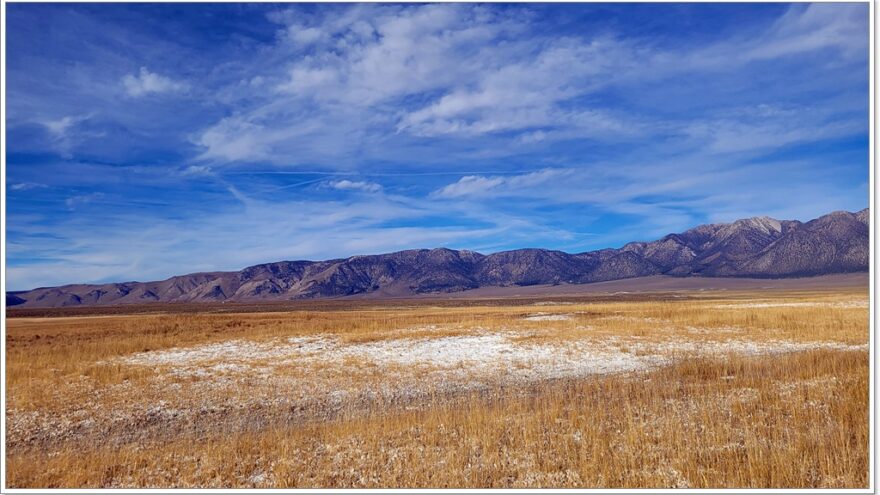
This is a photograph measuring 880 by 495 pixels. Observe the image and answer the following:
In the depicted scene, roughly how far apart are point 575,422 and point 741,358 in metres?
11.3

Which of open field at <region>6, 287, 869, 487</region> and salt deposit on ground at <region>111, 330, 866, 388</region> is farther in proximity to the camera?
salt deposit on ground at <region>111, 330, 866, 388</region>

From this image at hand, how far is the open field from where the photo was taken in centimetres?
787

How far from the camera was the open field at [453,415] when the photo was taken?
7867 mm

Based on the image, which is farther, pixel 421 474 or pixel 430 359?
pixel 430 359

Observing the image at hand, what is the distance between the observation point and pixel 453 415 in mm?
11094

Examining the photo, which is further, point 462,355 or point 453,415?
point 462,355

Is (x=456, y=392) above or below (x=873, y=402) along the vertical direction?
below

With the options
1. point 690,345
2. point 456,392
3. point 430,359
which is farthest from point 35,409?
point 690,345

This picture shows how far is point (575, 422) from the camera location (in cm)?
1005

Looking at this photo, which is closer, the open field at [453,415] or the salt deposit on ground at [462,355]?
the open field at [453,415]

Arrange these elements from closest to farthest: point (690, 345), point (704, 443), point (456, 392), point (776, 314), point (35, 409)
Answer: point (704, 443) < point (35, 409) < point (456, 392) < point (690, 345) < point (776, 314)

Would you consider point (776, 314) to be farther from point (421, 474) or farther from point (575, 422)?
point (421, 474)

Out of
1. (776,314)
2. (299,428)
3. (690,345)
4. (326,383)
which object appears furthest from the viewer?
(776,314)

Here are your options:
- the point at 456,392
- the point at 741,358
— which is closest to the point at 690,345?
the point at 741,358
